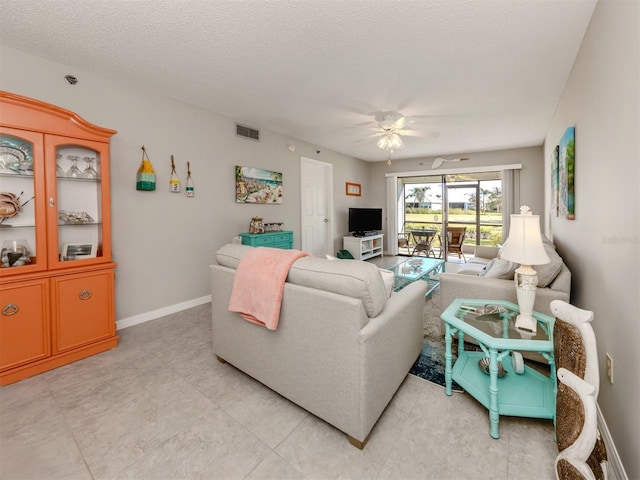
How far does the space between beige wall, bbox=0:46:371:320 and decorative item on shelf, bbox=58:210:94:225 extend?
13.0 inches

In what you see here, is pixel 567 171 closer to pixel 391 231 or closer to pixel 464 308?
pixel 464 308

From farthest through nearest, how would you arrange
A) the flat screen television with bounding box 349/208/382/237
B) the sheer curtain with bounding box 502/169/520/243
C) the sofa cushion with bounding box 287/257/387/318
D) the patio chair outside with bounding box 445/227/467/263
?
the patio chair outside with bounding box 445/227/467/263 < the flat screen television with bounding box 349/208/382/237 < the sheer curtain with bounding box 502/169/520/243 < the sofa cushion with bounding box 287/257/387/318

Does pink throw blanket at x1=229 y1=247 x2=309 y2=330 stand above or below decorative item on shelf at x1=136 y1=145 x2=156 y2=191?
below

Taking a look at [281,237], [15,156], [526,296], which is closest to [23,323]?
[15,156]

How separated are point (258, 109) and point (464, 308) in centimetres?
320

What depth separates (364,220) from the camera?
6.52 m

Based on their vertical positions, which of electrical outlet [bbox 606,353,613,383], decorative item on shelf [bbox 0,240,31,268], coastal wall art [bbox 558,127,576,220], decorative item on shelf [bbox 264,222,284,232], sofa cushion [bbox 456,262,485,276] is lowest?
electrical outlet [bbox 606,353,613,383]

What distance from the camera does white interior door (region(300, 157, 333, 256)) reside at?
17.3 ft

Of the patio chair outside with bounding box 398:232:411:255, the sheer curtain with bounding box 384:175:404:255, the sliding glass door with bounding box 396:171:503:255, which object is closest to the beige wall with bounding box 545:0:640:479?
the sliding glass door with bounding box 396:171:503:255

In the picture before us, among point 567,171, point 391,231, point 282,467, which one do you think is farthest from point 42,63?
point 391,231

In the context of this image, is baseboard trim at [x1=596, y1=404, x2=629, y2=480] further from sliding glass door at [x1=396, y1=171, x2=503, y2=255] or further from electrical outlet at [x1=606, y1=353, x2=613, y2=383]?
sliding glass door at [x1=396, y1=171, x2=503, y2=255]

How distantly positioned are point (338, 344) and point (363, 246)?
4.95 m

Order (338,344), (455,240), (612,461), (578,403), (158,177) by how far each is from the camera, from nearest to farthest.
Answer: (578,403) < (612,461) < (338,344) < (158,177) < (455,240)

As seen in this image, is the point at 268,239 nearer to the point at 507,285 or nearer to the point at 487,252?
the point at 507,285
